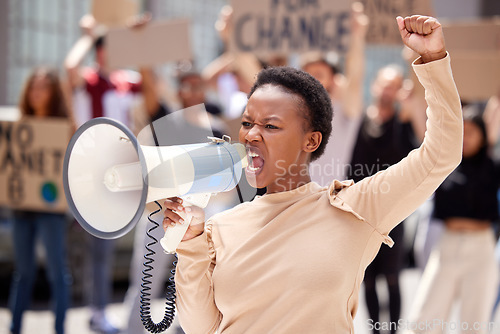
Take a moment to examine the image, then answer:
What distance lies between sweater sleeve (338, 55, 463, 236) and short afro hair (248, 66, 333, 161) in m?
0.23

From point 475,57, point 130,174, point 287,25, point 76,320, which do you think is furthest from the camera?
point 76,320

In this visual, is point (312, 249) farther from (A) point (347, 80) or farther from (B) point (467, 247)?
(B) point (467, 247)

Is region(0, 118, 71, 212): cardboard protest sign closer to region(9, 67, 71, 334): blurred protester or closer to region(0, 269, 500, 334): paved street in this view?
region(9, 67, 71, 334): blurred protester

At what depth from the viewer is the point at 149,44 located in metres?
4.93

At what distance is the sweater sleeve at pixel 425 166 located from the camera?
171 centimetres

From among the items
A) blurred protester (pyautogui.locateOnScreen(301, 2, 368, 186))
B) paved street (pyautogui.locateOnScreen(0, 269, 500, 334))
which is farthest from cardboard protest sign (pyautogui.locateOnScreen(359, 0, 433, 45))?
paved street (pyautogui.locateOnScreen(0, 269, 500, 334))

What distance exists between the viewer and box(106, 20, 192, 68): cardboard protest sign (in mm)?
4887

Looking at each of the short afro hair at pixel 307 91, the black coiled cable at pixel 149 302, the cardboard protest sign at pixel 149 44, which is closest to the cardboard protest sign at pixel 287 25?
the cardboard protest sign at pixel 149 44

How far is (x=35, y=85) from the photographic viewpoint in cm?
492

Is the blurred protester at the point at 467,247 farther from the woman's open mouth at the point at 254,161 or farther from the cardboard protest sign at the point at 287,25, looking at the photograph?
the woman's open mouth at the point at 254,161

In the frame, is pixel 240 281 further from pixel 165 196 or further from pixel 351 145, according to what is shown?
pixel 351 145

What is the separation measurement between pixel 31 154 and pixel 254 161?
11.5 feet

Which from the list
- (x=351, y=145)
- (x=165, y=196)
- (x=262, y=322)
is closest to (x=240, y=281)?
(x=262, y=322)

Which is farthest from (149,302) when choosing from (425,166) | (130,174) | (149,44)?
(149,44)
